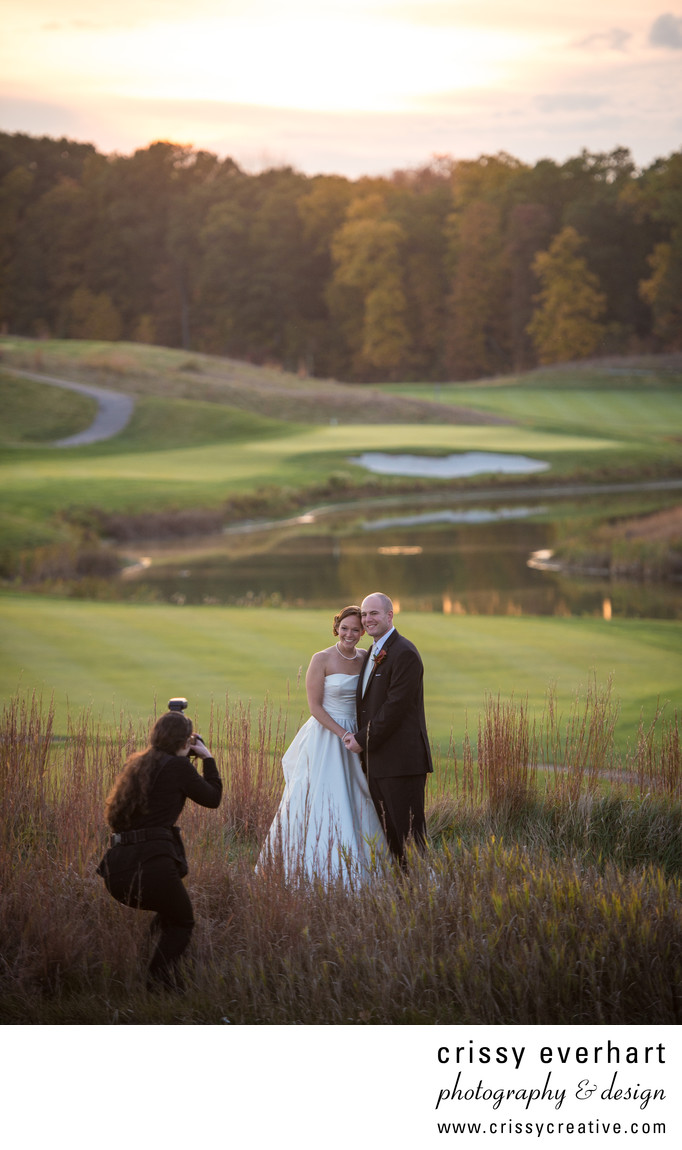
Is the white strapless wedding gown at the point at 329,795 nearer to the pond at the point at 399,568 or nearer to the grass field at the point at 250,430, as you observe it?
the pond at the point at 399,568

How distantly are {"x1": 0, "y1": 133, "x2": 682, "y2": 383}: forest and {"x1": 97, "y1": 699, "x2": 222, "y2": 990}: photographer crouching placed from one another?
48.7m

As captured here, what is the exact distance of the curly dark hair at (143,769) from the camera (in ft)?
13.8

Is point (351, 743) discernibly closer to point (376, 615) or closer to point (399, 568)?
point (376, 615)

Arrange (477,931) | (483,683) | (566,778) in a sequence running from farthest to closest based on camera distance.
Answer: (483,683), (566,778), (477,931)

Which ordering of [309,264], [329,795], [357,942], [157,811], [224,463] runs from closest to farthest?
[157,811], [357,942], [329,795], [224,463], [309,264]

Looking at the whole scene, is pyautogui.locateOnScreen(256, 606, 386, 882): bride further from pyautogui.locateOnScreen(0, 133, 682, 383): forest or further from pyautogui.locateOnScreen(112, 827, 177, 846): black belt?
pyautogui.locateOnScreen(0, 133, 682, 383): forest

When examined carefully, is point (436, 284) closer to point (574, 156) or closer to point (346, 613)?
point (574, 156)

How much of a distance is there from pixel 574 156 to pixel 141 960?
168 ft

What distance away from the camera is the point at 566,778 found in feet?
21.1

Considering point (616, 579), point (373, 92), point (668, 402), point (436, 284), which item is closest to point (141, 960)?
point (373, 92)

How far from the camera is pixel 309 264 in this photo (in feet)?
219

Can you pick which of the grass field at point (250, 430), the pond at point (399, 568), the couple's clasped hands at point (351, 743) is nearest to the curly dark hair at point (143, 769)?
the couple's clasped hands at point (351, 743)

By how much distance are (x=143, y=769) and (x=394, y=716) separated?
125cm
